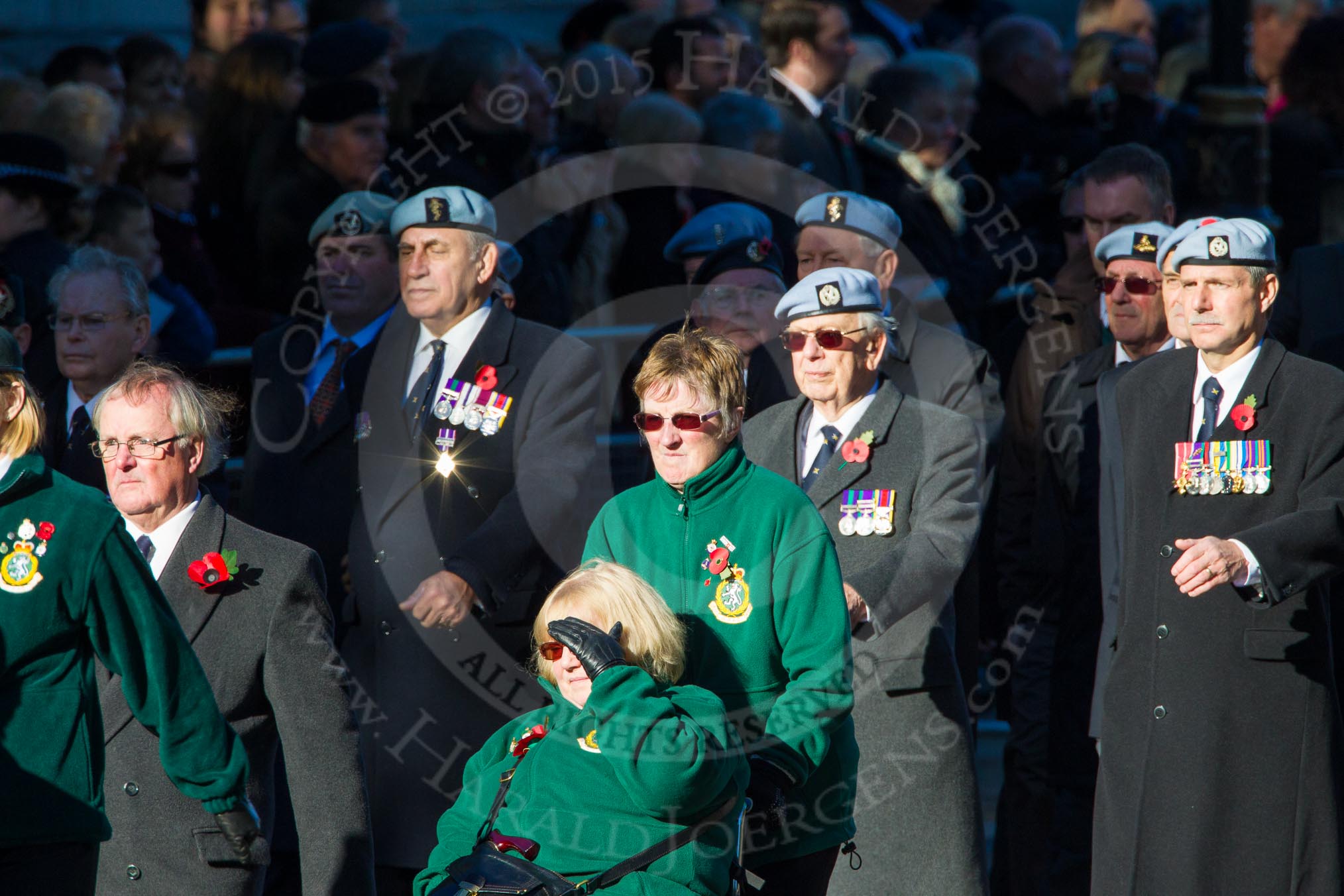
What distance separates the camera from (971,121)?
1016cm

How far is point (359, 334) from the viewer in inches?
279

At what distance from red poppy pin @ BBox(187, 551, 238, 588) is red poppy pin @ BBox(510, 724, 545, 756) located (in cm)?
91

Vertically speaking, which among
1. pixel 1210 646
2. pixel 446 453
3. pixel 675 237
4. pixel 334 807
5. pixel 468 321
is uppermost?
pixel 675 237

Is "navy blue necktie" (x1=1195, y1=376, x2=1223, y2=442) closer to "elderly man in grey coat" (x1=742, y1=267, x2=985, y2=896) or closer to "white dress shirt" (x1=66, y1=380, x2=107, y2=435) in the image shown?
"elderly man in grey coat" (x1=742, y1=267, x2=985, y2=896)

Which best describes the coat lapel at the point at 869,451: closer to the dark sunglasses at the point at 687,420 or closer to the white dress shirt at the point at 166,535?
the dark sunglasses at the point at 687,420

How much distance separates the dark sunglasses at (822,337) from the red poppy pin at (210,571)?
68.6 inches

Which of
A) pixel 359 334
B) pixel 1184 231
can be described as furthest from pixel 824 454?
pixel 359 334

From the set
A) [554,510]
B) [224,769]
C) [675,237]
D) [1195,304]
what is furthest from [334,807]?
[675,237]

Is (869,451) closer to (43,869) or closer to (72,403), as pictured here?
(43,869)

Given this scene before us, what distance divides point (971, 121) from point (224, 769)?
661cm

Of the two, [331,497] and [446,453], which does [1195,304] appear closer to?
[446,453]

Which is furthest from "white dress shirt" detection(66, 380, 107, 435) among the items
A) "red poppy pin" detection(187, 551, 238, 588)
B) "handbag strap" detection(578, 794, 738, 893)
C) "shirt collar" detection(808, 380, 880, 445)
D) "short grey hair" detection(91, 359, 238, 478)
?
"handbag strap" detection(578, 794, 738, 893)

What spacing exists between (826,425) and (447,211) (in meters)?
1.53

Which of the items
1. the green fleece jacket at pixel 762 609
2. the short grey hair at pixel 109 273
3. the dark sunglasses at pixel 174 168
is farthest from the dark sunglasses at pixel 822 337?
the dark sunglasses at pixel 174 168
